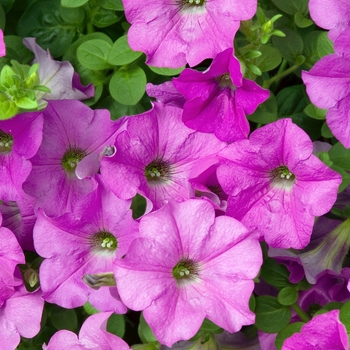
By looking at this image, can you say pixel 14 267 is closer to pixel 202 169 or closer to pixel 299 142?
pixel 202 169

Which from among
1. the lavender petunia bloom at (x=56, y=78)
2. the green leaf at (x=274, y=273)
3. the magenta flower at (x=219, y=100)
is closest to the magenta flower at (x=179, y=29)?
the magenta flower at (x=219, y=100)

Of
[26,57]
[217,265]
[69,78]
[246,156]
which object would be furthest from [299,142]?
[26,57]

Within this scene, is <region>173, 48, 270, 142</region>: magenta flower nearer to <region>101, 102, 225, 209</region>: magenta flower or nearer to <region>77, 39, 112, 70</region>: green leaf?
<region>101, 102, 225, 209</region>: magenta flower

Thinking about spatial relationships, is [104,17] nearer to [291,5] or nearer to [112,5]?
[112,5]

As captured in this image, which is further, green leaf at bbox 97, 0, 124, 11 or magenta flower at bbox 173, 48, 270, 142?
green leaf at bbox 97, 0, 124, 11

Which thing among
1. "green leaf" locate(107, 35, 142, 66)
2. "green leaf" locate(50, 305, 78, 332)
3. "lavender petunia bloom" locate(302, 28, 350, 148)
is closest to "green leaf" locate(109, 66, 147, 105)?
"green leaf" locate(107, 35, 142, 66)

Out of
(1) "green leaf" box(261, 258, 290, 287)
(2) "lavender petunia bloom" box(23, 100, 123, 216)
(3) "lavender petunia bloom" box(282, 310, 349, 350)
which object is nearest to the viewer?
(3) "lavender petunia bloom" box(282, 310, 349, 350)
